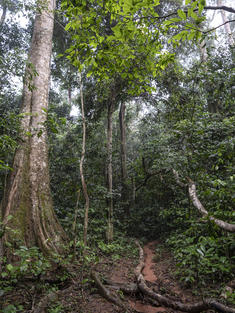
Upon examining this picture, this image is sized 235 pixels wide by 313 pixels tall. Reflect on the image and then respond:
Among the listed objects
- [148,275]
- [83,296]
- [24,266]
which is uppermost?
[24,266]

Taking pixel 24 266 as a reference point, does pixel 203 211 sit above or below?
above

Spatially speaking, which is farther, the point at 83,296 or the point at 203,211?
the point at 203,211

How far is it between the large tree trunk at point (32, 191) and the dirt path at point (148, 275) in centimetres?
197

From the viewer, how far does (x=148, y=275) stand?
5664 mm

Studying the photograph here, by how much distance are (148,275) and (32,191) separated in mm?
3803

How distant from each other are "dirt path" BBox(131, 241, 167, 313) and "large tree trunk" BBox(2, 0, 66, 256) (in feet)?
6.48

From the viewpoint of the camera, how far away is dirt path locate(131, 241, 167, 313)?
3.43 meters

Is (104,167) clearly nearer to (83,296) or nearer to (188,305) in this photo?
(83,296)

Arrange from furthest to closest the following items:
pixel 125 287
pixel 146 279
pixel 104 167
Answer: pixel 104 167 < pixel 146 279 < pixel 125 287

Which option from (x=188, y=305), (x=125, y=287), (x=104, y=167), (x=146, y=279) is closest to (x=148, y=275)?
(x=146, y=279)

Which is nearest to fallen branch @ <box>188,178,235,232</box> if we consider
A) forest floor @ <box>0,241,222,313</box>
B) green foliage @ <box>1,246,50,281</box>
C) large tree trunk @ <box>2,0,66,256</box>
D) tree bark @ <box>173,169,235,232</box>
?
tree bark @ <box>173,169,235,232</box>

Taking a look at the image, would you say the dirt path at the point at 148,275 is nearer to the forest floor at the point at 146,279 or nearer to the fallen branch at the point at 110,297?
the forest floor at the point at 146,279

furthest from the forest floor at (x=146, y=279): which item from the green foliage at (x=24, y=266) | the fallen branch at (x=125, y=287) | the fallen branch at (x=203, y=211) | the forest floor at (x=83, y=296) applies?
the fallen branch at (x=203, y=211)

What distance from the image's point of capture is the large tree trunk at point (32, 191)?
4.42m
